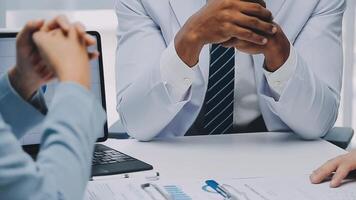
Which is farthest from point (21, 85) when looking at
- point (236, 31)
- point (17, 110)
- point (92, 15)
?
point (92, 15)

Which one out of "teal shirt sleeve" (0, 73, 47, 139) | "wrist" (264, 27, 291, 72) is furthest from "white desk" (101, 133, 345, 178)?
"teal shirt sleeve" (0, 73, 47, 139)

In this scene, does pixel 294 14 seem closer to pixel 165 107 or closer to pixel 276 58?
pixel 276 58

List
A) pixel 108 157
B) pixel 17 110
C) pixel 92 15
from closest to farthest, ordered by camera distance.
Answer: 1. pixel 17 110
2. pixel 108 157
3. pixel 92 15

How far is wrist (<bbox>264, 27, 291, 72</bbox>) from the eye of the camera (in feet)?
3.89

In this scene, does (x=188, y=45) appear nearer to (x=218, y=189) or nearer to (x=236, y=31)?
(x=236, y=31)

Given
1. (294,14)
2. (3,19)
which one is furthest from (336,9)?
(3,19)

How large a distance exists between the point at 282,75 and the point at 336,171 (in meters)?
0.34

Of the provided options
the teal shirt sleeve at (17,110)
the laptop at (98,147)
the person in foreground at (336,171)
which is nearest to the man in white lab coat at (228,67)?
the laptop at (98,147)

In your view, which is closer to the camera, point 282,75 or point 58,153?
point 58,153

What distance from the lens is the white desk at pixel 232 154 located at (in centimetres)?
97

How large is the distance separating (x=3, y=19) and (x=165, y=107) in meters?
1.39

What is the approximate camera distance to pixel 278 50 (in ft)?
3.90

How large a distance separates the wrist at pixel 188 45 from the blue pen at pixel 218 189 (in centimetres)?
38

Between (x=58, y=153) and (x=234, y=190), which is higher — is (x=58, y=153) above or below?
above
